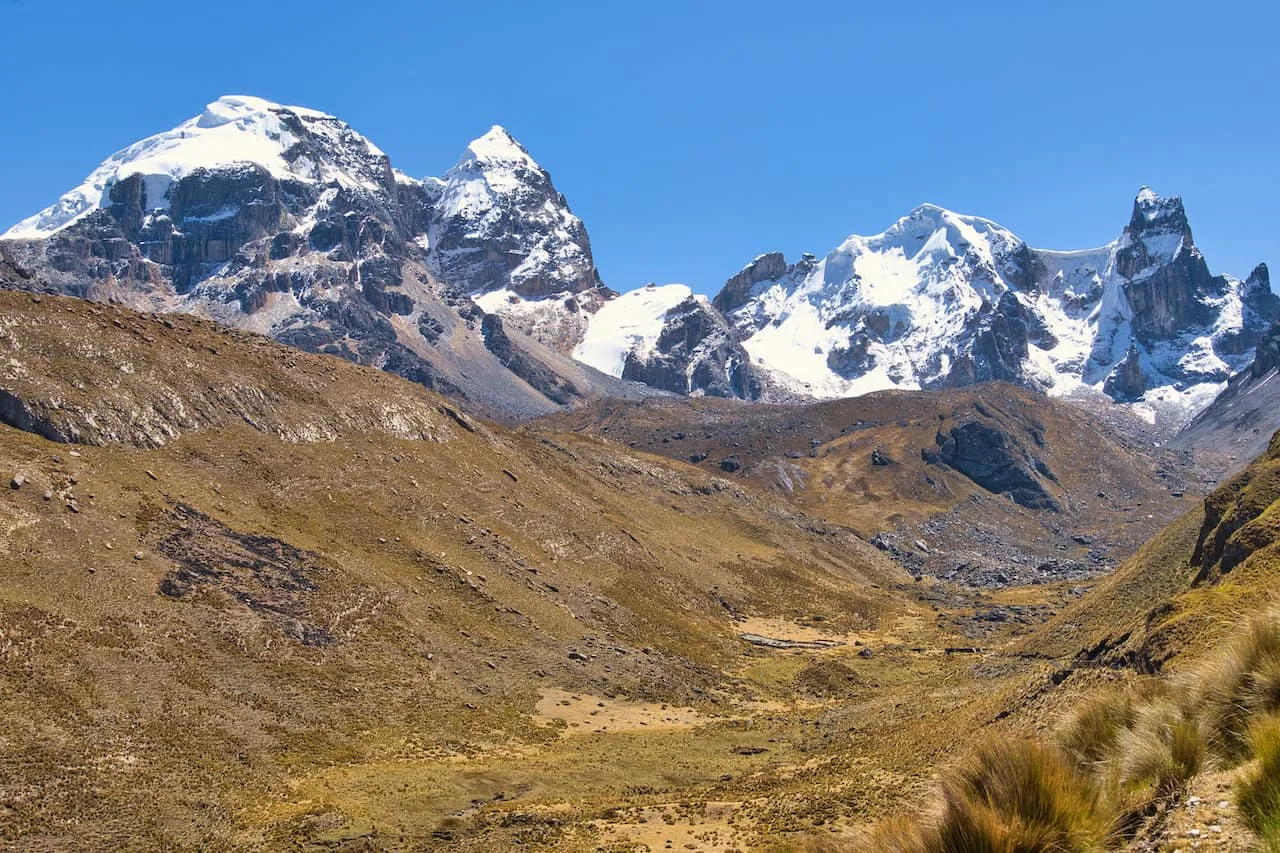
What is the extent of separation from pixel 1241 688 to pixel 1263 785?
2844 mm

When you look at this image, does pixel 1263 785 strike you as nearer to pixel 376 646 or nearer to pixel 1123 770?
pixel 1123 770

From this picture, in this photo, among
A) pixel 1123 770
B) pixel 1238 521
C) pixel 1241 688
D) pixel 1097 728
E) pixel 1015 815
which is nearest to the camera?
pixel 1015 815

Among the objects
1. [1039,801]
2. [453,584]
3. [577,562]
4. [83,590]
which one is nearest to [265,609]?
[83,590]

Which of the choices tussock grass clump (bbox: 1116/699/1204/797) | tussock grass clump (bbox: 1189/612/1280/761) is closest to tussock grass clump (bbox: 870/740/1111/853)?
tussock grass clump (bbox: 1116/699/1204/797)

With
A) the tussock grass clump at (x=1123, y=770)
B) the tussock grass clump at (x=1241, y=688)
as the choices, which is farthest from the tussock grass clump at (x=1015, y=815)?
the tussock grass clump at (x=1241, y=688)

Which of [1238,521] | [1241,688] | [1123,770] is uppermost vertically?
[1238,521]

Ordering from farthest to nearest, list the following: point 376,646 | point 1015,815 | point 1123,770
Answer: point 376,646
point 1123,770
point 1015,815

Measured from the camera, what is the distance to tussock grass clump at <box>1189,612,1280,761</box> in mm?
11820

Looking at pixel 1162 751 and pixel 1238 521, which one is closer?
pixel 1162 751

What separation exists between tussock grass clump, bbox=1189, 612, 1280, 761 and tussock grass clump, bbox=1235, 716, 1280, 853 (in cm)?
176

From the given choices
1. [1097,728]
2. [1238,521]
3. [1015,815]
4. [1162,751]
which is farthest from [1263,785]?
[1238,521]

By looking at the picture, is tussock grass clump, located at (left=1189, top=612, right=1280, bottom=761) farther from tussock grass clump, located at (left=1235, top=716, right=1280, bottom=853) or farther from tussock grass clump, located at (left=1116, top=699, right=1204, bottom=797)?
tussock grass clump, located at (left=1235, top=716, right=1280, bottom=853)

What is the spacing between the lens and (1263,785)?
973 centimetres

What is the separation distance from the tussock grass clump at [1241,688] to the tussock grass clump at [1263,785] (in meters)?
1.76
